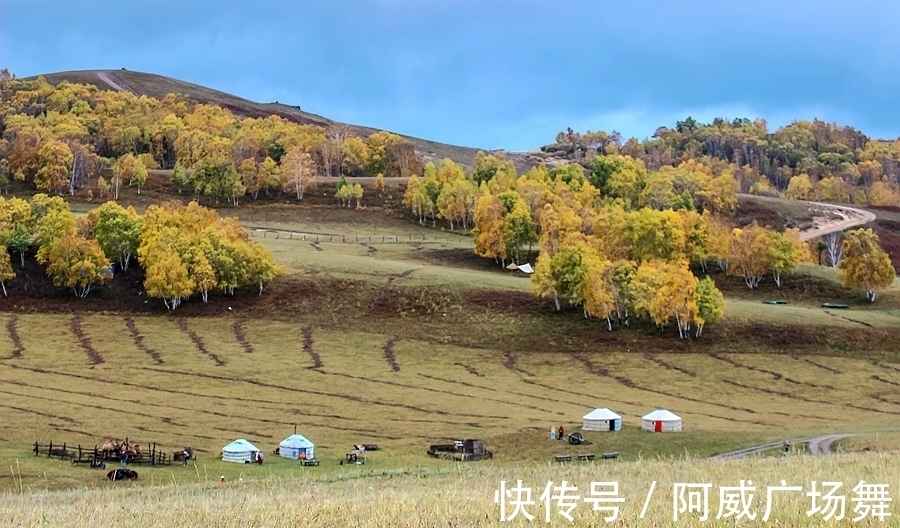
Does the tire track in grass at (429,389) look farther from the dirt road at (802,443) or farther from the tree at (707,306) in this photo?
the tree at (707,306)

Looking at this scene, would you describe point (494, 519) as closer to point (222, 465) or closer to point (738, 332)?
point (222, 465)

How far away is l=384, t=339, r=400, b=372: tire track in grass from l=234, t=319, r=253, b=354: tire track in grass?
12696 mm

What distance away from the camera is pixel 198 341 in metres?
96.3

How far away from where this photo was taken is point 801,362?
90938mm

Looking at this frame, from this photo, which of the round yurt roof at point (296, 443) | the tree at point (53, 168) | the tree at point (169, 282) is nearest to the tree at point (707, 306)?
the tree at point (169, 282)

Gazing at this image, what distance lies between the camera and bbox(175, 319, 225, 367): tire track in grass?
291 feet

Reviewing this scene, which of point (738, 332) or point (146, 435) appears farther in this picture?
point (738, 332)

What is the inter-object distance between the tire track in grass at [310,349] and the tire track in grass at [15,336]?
25.8 meters

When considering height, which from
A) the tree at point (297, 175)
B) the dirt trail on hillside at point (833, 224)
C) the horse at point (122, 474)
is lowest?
the horse at point (122, 474)

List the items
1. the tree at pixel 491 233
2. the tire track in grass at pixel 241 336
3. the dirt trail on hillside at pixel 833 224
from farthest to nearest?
the dirt trail on hillside at pixel 833 224 < the tree at pixel 491 233 < the tire track in grass at pixel 241 336

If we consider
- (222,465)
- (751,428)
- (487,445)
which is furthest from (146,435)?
(751,428)

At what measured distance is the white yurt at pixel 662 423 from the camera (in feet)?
205

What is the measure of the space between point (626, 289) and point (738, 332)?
1204cm

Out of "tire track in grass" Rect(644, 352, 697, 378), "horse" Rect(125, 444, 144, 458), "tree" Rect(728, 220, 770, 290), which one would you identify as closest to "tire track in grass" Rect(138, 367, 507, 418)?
"horse" Rect(125, 444, 144, 458)
